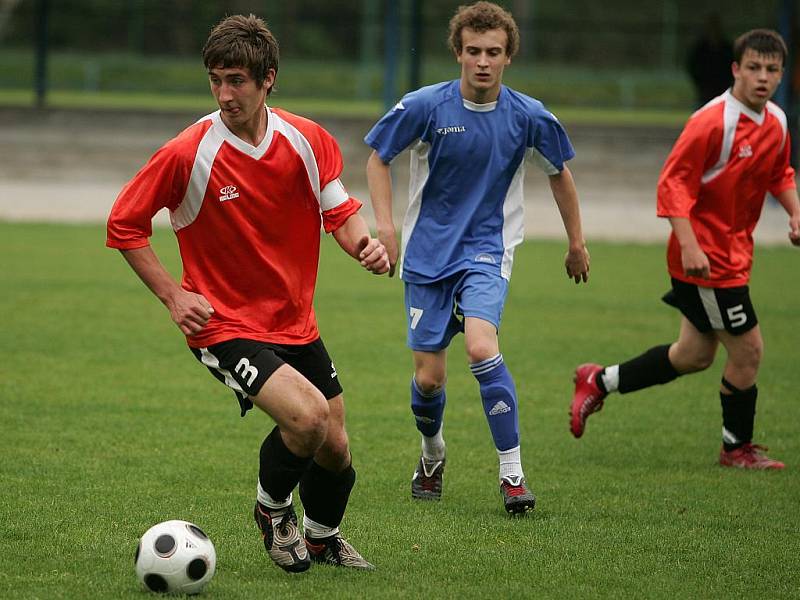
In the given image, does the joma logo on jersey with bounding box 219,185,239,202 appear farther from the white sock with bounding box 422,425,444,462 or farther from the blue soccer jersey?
the white sock with bounding box 422,425,444,462

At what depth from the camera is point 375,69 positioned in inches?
1351

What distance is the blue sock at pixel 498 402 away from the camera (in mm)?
5652

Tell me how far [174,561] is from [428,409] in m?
2.01

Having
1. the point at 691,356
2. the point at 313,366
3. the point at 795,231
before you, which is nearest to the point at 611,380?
the point at 691,356

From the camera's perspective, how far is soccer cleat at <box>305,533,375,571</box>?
472 cm

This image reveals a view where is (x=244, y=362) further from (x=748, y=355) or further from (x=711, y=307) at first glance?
(x=748, y=355)

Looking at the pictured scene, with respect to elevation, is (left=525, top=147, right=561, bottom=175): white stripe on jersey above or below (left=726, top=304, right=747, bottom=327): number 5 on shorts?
above

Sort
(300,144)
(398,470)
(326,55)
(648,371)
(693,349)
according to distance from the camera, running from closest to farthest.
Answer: (300,144), (398,470), (693,349), (648,371), (326,55)

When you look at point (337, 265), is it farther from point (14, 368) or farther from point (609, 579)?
point (609, 579)

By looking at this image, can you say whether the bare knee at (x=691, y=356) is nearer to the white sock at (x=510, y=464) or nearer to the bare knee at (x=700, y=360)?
the bare knee at (x=700, y=360)

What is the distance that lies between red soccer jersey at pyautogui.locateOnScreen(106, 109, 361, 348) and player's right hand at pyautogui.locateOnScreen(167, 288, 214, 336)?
0.12 m

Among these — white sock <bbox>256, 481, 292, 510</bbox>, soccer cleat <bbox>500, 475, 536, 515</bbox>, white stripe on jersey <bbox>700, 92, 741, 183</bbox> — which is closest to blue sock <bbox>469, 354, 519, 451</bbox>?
soccer cleat <bbox>500, 475, 536, 515</bbox>

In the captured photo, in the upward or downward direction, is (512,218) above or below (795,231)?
above

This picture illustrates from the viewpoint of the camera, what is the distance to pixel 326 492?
4680 millimetres
